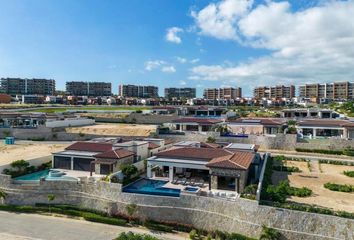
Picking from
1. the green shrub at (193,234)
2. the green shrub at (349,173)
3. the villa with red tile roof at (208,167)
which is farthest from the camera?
the green shrub at (349,173)

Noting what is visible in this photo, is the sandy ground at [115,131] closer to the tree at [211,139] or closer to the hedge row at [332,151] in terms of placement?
the tree at [211,139]

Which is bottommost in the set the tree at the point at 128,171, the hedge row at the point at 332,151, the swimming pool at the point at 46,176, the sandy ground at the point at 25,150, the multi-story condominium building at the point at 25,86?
the swimming pool at the point at 46,176

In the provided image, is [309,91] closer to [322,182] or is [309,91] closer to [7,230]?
[322,182]

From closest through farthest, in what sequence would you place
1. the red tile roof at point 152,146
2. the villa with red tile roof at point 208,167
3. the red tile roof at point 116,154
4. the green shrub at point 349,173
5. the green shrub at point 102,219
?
the green shrub at point 102,219, the villa with red tile roof at point 208,167, the red tile roof at point 116,154, the green shrub at point 349,173, the red tile roof at point 152,146

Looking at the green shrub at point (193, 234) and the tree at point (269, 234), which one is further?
the green shrub at point (193, 234)

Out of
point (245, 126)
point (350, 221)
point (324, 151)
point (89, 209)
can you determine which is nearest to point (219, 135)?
point (245, 126)

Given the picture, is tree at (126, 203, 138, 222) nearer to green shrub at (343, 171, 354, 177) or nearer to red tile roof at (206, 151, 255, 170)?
red tile roof at (206, 151, 255, 170)

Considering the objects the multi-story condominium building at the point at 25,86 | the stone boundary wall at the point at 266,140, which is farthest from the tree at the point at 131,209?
the multi-story condominium building at the point at 25,86

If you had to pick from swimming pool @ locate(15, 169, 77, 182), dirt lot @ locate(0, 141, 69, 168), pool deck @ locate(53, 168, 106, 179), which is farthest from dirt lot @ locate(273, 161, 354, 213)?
dirt lot @ locate(0, 141, 69, 168)

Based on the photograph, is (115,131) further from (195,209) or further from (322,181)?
(195,209)
